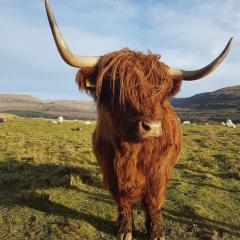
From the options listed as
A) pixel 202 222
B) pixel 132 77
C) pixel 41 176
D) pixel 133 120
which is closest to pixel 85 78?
pixel 132 77

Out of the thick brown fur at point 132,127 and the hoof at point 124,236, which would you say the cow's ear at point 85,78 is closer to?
the thick brown fur at point 132,127

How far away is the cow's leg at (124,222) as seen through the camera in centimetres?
652

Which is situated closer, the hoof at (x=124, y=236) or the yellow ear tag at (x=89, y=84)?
the yellow ear tag at (x=89, y=84)

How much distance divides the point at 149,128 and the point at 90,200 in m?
3.54

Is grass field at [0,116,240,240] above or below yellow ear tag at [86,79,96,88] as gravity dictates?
below

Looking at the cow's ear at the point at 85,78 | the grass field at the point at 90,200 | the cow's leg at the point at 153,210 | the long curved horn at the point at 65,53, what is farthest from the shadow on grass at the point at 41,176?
the long curved horn at the point at 65,53

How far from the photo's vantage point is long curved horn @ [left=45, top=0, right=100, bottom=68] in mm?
5406

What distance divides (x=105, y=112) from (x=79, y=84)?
0.57 metres

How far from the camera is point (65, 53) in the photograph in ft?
19.1

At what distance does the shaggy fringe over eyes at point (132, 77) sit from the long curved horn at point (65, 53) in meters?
0.12

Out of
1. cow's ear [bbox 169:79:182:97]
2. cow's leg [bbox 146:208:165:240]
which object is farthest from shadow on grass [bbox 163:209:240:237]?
cow's ear [bbox 169:79:182:97]

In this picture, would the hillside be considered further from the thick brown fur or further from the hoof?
the hoof

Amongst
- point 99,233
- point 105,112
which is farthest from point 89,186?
point 105,112

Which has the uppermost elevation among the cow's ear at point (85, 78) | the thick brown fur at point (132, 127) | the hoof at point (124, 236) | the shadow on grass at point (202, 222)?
the cow's ear at point (85, 78)
